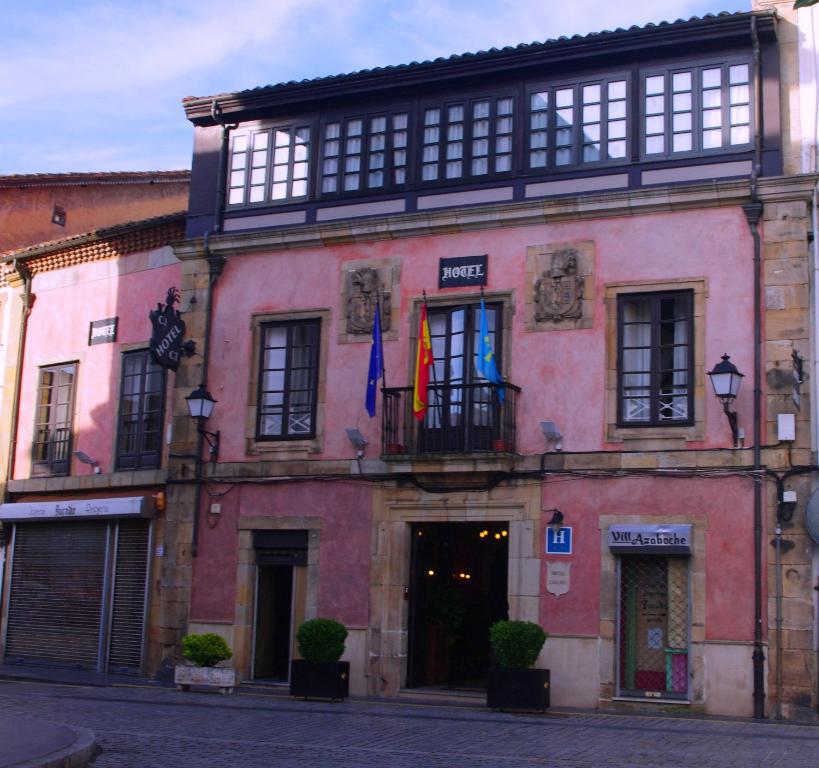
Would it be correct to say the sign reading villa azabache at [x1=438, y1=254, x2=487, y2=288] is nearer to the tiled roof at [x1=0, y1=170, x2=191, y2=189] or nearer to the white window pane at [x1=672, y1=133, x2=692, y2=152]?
the white window pane at [x1=672, y1=133, x2=692, y2=152]

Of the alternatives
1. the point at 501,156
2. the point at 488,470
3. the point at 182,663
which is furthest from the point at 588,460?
the point at 182,663

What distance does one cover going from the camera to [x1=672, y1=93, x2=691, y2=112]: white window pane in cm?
1764

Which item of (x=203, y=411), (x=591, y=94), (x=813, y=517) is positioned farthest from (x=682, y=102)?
(x=203, y=411)

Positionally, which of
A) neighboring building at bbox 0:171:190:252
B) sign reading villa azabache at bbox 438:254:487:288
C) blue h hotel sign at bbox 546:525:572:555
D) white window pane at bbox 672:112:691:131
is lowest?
blue h hotel sign at bbox 546:525:572:555

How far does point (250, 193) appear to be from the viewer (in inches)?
816

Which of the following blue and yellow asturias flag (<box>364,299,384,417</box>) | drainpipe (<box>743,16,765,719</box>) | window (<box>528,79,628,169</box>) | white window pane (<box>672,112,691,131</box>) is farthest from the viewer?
blue and yellow asturias flag (<box>364,299,384,417</box>)

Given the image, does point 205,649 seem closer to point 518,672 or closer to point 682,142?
point 518,672

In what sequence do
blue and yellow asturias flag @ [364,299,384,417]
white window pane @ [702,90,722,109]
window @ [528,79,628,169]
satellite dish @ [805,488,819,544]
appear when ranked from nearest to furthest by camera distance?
satellite dish @ [805,488,819,544], white window pane @ [702,90,722,109], window @ [528,79,628,169], blue and yellow asturias flag @ [364,299,384,417]

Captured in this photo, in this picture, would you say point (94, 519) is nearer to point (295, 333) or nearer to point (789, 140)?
point (295, 333)

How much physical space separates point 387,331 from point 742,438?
5460 mm

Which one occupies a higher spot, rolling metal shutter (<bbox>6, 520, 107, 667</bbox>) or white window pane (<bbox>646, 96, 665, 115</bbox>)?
white window pane (<bbox>646, 96, 665, 115</bbox>)

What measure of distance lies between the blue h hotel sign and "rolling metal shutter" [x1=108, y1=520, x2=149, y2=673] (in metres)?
6.96

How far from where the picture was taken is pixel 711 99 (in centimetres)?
1756

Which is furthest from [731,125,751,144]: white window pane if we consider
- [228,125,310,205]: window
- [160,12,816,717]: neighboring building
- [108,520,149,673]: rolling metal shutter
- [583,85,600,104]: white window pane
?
[108,520,149,673]: rolling metal shutter
